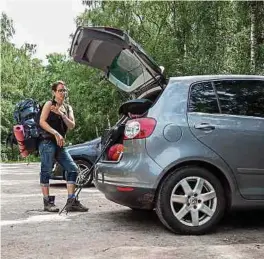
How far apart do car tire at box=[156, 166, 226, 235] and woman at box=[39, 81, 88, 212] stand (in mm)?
1778

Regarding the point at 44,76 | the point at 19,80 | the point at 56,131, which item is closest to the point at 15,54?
the point at 19,80

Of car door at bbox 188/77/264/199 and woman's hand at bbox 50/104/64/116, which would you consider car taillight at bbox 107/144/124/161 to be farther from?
woman's hand at bbox 50/104/64/116

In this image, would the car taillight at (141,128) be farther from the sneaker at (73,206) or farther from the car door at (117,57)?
the sneaker at (73,206)

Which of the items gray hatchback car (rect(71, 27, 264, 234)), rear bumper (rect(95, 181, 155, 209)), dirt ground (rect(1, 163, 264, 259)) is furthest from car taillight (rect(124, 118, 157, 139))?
dirt ground (rect(1, 163, 264, 259))

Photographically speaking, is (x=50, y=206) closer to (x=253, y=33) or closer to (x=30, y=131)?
(x=30, y=131)

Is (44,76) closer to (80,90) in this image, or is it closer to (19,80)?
(19,80)

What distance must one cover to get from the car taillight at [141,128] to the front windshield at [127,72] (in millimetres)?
728

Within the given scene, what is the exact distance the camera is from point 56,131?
6406 mm

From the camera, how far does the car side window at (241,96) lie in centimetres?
526

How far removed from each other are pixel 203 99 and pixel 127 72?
4.18ft

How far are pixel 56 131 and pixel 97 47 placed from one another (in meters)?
1.40

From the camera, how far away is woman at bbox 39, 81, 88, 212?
6340 mm

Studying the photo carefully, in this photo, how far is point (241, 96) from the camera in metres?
5.34

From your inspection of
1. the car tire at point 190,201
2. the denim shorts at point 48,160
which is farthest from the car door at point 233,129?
the denim shorts at point 48,160
